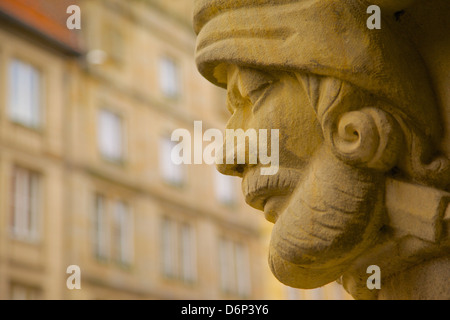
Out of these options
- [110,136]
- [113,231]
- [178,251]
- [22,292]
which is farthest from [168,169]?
[22,292]

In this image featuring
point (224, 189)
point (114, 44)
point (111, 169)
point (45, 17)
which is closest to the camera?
point (45, 17)

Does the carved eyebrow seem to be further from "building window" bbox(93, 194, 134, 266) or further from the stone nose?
"building window" bbox(93, 194, 134, 266)

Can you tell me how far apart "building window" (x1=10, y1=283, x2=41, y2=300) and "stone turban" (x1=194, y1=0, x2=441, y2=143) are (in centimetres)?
962

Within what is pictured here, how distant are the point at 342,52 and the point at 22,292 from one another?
993cm

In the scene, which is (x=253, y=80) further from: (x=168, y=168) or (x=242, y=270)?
(x=242, y=270)

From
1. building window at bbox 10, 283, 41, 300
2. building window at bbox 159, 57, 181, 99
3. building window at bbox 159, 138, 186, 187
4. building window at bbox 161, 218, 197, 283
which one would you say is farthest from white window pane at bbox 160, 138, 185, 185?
building window at bbox 10, 283, 41, 300

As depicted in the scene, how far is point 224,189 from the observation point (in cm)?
1477

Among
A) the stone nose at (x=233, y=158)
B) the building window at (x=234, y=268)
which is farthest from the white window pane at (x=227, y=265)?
the stone nose at (x=233, y=158)

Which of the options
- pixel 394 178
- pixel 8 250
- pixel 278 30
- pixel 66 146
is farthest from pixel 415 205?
pixel 66 146

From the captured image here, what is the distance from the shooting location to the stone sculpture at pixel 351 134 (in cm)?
105

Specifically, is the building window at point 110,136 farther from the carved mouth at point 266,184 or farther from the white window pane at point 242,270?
the carved mouth at point 266,184

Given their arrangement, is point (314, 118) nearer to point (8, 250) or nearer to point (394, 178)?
point (394, 178)

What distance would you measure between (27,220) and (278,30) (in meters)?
10.0

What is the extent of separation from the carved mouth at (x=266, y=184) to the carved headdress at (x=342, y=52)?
5.9 inches
